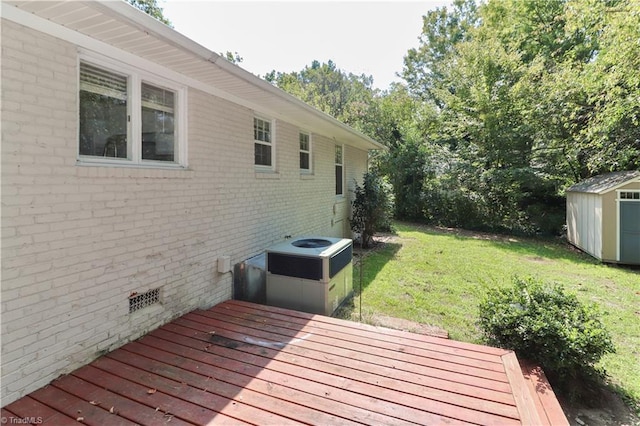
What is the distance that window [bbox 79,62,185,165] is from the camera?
302cm

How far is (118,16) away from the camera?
7.81 ft

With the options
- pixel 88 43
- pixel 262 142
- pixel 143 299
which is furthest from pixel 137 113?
pixel 262 142

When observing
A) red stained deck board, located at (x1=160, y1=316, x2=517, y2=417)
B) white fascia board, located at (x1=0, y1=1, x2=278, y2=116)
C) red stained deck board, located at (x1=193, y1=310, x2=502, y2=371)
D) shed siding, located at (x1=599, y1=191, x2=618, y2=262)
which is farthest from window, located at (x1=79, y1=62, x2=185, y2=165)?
shed siding, located at (x1=599, y1=191, x2=618, y2=262)

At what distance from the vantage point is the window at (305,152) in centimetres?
769

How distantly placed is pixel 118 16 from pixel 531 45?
61.9 feet

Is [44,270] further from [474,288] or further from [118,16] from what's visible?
[474,288]

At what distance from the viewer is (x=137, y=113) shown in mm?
3467

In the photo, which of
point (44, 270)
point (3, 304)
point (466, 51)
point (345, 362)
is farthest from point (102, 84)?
point (466, 51)

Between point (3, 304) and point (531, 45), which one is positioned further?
point (531, 45)

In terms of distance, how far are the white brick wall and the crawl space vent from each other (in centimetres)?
6

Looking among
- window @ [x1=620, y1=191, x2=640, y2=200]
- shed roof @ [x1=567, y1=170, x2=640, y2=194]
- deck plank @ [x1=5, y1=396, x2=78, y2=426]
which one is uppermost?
shed roof @ [x1=567, y1=170, x2=640, y2=194]

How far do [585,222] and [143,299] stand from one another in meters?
11.7

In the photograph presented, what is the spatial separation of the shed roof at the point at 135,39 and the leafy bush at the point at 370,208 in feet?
19.3

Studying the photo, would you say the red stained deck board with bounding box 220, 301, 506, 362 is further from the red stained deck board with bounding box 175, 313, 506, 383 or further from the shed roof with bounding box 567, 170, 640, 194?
the shed roof with bounding box 567, 170, 640, 194
